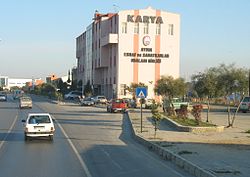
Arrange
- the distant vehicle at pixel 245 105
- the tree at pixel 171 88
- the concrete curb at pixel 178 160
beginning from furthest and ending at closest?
the distant vehicle at pixel 245 105
the tree at pixel 171 88
the concrete curb at pixel 178 160

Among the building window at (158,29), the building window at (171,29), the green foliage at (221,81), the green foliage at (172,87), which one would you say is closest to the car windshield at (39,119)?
the green foliage at (221,81)

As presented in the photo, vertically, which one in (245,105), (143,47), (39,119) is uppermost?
(143,47)

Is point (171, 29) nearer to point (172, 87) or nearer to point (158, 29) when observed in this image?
point (158, 29)

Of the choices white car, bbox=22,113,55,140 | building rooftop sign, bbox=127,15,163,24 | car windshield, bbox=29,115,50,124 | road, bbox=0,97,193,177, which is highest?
building rooftop sign, bbox=127,15,163,24

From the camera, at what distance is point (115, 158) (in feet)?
56.7

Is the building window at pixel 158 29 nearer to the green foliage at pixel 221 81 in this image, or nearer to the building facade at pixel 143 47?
the building facade at pixel 143 47

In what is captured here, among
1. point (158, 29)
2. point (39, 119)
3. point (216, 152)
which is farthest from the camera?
point (158, 29)

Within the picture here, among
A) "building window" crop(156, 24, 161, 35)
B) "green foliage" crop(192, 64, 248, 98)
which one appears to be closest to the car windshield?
"green foliage" crop(192, 64, 248, 98)

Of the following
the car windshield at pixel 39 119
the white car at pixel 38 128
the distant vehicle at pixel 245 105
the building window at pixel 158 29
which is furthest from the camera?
the building window at pixel 158 29

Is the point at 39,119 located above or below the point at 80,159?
above

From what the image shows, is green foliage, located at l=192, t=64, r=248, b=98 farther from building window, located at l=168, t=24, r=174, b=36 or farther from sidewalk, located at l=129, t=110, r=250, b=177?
building window, located at l=168, t=24, r=174, b=36

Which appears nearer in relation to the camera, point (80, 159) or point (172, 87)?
point (80, 159)

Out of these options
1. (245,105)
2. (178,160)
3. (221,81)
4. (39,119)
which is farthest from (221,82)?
(245,105)

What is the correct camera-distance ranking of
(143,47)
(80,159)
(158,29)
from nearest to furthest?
1. (80,159)
2. (143,47)
3. (158,29)
